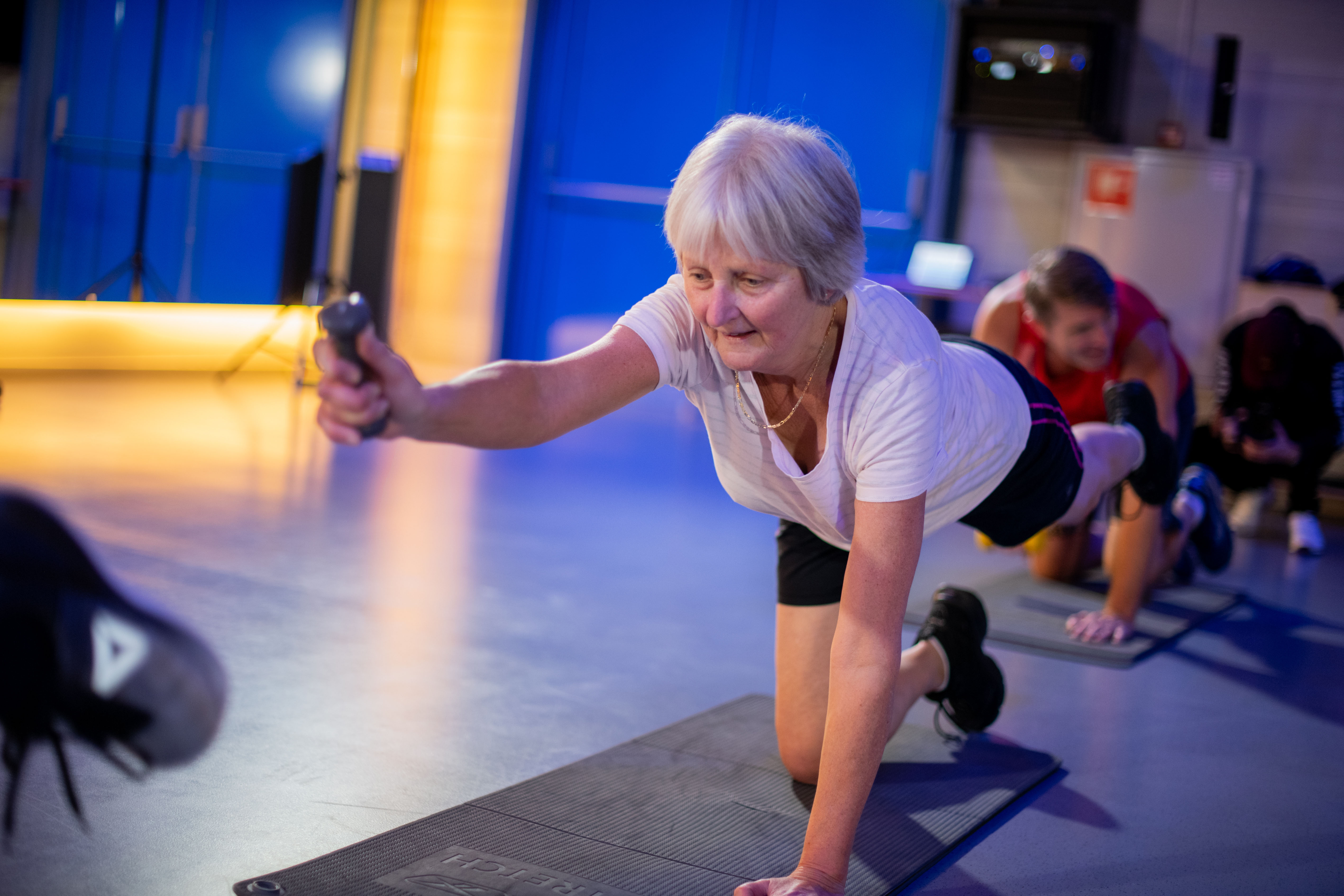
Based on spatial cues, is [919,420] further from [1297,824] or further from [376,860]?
[1297,824]

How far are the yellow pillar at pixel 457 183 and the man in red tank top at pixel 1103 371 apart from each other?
5.14 metres

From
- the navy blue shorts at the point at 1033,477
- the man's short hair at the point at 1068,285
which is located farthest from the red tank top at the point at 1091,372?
the navy blue shorts at the point at 1033,477

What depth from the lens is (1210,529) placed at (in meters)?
3.68

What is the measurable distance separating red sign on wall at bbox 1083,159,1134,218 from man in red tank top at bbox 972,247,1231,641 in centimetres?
322

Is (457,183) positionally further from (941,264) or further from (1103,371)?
(1103,371)

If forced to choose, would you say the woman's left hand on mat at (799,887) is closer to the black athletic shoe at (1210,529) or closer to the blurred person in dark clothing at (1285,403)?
the black athletic shoe at (1210,529)

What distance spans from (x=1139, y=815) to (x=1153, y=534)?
3.58 feet

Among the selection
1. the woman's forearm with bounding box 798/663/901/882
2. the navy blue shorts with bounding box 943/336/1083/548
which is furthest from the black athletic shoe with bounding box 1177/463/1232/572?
the woman's forearm with bounding box 798/663/901/882

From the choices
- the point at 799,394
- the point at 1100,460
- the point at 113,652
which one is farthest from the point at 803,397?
the point at 1100,460

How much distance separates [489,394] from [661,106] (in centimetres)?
698

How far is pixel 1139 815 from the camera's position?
1.99 m

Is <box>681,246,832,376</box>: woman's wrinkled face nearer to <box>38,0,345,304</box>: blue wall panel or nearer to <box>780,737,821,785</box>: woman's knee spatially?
<box>780,737,821,785</box>: woman's knee

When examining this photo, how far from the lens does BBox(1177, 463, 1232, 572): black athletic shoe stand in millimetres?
3672

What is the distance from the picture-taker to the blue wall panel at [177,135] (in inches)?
246
